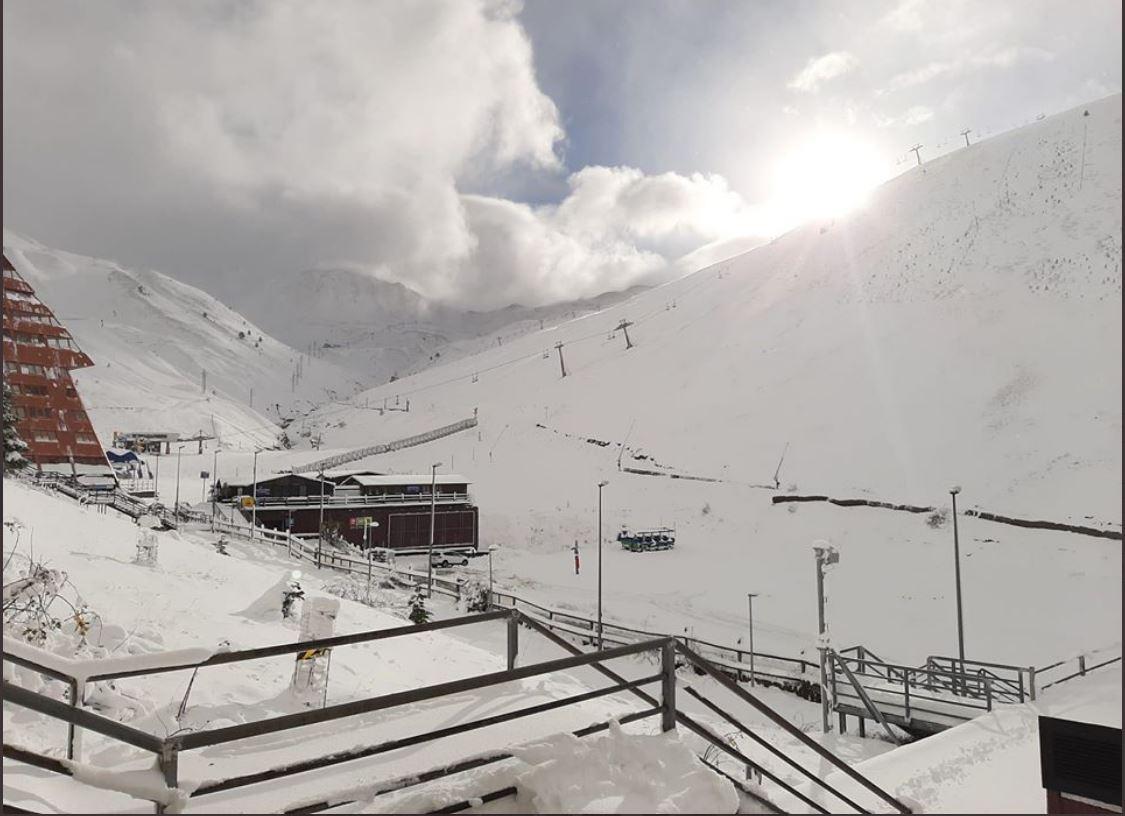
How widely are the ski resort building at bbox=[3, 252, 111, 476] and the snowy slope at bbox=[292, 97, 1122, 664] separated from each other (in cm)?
2165

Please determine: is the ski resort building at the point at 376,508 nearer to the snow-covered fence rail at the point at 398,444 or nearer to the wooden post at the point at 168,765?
the snow-covered fence rail at the point at 398,444

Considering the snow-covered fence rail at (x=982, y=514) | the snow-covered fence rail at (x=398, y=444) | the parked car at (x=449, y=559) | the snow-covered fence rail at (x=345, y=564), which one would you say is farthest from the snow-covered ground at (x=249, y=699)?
the snow-covered fence rail at (x=398, y=444)

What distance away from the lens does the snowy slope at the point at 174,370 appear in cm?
9294

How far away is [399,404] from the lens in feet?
298

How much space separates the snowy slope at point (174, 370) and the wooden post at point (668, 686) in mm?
90387

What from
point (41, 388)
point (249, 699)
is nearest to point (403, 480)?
point (41, 388)

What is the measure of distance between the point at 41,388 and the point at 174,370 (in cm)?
10969

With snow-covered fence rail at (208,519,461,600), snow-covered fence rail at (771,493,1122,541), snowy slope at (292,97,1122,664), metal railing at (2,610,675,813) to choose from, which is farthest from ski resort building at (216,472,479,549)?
metal railing at (2,610,675,813)

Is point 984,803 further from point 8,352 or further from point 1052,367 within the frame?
point 8,352

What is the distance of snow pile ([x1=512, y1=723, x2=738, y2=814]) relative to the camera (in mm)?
3188

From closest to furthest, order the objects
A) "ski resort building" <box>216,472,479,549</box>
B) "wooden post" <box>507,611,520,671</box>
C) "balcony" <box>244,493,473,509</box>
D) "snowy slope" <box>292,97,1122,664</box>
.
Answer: "wooden post" <box>507,611,520,671</box> → "snowy slope" <box>292,97,1122,664</box> → "ski resort building" <box>216,472,479,549</box> → "balcony" <box>244,493,473,509</box>

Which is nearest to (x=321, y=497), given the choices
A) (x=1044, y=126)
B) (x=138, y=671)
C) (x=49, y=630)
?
(x=49, y=630)

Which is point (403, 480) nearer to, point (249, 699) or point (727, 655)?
point (727, 655)

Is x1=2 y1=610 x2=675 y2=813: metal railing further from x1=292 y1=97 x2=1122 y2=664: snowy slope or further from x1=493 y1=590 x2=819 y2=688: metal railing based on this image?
x1=292 y1=97 x2=1122 y2=664: snowy slope
